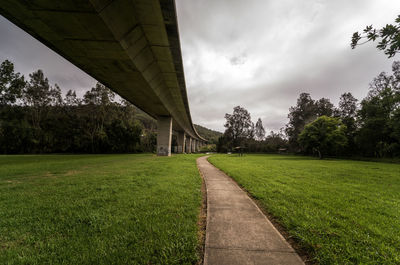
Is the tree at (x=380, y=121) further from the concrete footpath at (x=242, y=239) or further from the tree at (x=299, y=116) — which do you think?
the concrete footpath at (x=242, y=239)

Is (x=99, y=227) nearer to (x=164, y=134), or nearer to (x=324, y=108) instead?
(x=164, y=134)

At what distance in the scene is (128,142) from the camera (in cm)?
3906

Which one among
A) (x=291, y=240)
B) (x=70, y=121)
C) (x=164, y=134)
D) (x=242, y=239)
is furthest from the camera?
(x=70, y=121)

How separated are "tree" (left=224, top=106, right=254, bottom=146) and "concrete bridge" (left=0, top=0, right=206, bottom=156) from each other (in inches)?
2124

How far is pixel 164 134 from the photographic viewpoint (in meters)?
25.0

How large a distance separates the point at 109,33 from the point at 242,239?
8976mm

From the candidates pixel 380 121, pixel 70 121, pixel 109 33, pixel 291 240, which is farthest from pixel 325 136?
pixel 70 121

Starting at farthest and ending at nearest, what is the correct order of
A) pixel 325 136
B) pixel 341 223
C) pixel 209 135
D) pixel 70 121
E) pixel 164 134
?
pixel 209 135 < pixel 70 121 < pixel 325 136 < pixel 164 134 < pixel 341 223

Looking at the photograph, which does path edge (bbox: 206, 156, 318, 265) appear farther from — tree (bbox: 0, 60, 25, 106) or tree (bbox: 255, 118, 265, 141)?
tree (bbox: 255, 118, 265, 141)

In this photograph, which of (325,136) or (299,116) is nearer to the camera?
(325,136)

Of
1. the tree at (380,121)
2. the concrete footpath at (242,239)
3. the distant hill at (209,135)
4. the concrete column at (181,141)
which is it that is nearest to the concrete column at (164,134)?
the concrete column at (181,141)

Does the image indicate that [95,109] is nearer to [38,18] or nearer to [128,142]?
[128,142]

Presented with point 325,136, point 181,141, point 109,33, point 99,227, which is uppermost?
point 109,33

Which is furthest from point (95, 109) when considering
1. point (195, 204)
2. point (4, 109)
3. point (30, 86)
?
point (195, 204)
